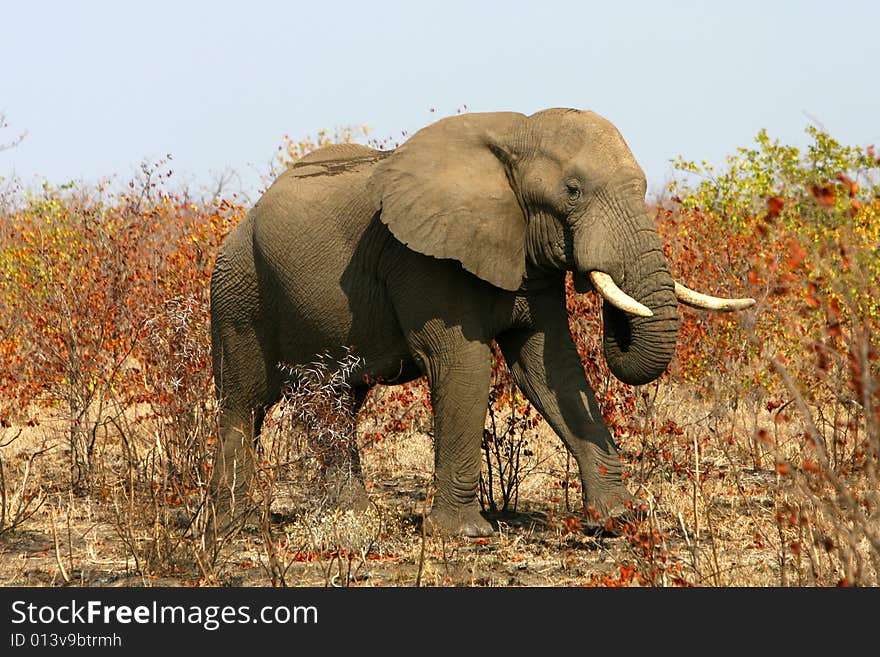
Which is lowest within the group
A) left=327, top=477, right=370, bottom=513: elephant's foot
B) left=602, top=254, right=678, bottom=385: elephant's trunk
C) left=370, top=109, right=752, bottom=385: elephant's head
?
left=327, top=477, right=370, bottom=513: elephant's foot

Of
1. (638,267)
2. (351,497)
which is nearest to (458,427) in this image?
(351,497)

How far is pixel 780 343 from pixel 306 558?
5.90m

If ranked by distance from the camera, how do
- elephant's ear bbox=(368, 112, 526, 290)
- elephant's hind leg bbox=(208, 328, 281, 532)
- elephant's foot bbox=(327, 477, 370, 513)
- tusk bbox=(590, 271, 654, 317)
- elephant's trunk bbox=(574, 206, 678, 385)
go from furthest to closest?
elephant's hind leg bbox=(208, 328, 281, 532) < elephant's foot bbox=(327, 477, 370, 513) < elephant's ear bbox=(368, 112, 526, 290) < elephant's trunk bbox=(574, 206, 678, 385) < tusk bbox=(590, 271, 654, 317)

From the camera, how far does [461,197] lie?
7832 mm

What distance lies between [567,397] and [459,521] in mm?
990

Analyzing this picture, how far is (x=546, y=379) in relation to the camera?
804 centimetres

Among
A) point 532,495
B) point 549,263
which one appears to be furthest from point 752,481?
point 549,263

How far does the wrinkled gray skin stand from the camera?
7465mm

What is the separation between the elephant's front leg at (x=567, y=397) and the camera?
7938mm

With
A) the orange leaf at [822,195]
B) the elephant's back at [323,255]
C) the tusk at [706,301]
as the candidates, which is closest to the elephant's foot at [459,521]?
A: the elephant's back at [323,255]

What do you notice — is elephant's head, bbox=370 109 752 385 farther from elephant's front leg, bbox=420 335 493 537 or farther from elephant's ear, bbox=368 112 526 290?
elephant's front leg, bbox=420 335 493 537

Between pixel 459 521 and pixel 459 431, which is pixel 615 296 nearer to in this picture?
pixel 459 431

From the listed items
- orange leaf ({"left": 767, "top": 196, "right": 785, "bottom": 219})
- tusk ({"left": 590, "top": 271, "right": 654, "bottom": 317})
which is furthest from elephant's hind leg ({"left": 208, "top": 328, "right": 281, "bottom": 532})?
orange leaf ({"left": 767, "top": 196, "right": 785, "bottom": 219})

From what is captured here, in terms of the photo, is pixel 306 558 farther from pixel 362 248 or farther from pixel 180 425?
pixel 362 248
